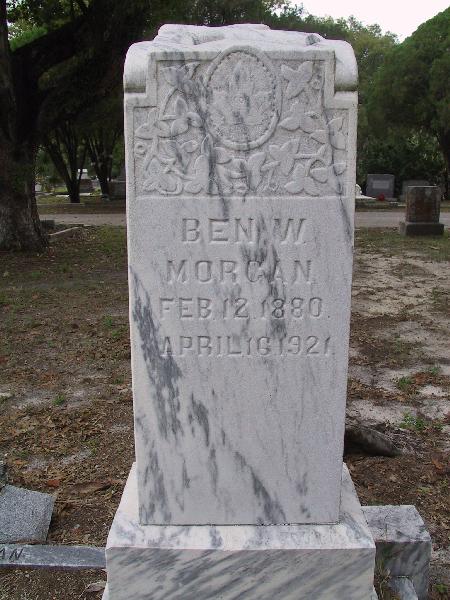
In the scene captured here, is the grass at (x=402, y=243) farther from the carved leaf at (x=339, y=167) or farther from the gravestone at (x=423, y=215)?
the carved leaf at (x=339, y=167)

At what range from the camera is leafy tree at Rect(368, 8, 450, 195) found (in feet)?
78.4

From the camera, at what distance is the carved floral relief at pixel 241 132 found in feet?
6.77

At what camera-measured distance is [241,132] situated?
2.11 meters

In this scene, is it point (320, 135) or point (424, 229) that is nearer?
point (320, 135)

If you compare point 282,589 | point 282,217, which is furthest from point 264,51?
point 282,589

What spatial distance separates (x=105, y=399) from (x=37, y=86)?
8.86 m

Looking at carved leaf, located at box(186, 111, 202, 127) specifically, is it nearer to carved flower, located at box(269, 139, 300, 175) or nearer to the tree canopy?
carved flower, located at box(269, 139, 300, 175)

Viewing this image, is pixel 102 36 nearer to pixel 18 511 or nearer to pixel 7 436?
pixel 7 436

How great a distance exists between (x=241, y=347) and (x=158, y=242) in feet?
1.69

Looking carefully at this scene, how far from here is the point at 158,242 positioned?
220 cm

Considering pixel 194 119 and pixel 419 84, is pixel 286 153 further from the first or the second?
pixel 419 84

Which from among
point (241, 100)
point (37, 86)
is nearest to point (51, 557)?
point (241, 100)

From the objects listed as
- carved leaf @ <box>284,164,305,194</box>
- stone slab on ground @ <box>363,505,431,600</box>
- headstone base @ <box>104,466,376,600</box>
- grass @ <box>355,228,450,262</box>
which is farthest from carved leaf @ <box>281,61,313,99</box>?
grass @ <box>355,228,450,262</box>

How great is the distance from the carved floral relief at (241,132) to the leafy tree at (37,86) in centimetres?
970
